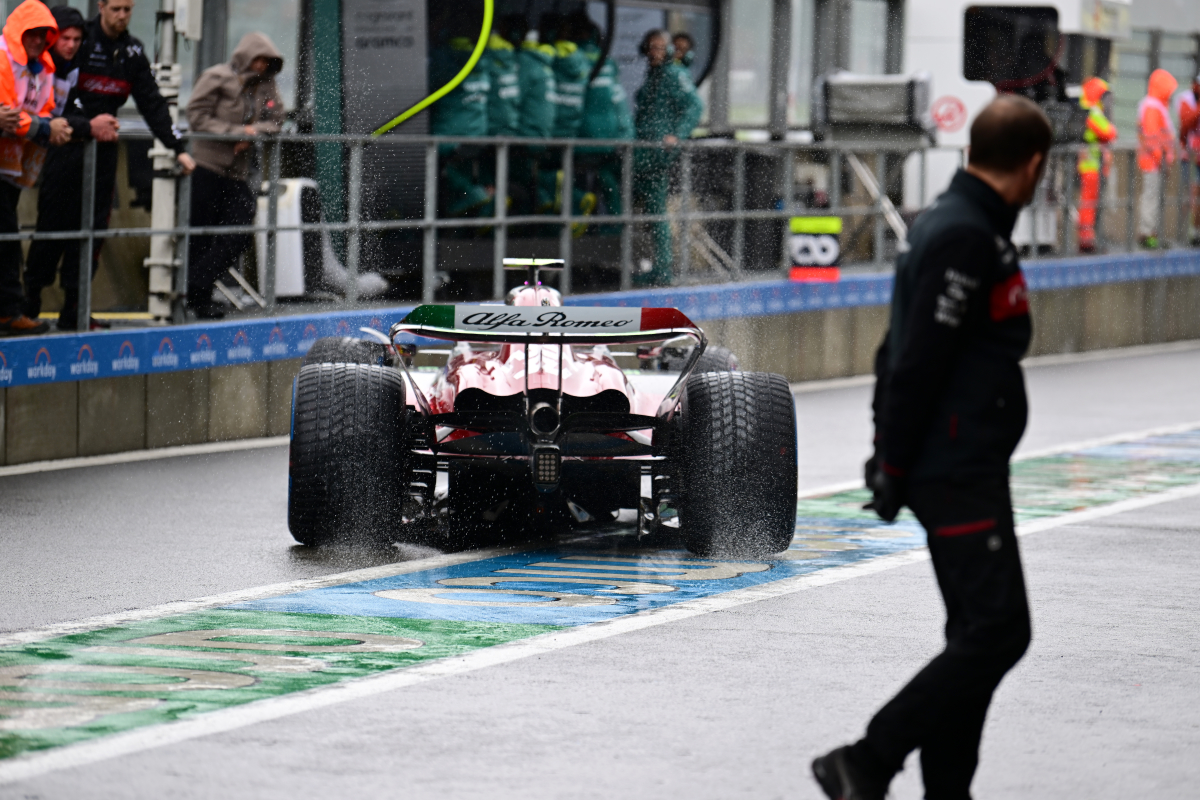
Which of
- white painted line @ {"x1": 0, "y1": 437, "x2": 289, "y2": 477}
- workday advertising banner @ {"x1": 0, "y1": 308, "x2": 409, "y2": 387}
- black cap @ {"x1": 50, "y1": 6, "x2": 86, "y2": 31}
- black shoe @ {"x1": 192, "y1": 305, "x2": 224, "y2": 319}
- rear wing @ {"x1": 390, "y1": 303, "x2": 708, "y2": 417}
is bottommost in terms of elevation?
white painted line @ {"x1": 0, "y1": 437, "x2": 289, "y2": 477}

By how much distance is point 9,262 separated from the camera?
1244 centimetres

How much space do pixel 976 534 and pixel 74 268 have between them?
29.8 ft

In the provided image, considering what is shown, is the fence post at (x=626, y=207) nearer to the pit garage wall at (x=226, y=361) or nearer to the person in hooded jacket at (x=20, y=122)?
the pit garage wall at (x=226, y=361)

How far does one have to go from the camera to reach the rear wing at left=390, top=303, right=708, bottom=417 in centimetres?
925

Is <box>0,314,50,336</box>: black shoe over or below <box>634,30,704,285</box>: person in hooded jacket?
below

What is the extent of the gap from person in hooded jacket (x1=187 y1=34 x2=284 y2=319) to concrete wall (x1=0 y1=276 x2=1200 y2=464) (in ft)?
2.07

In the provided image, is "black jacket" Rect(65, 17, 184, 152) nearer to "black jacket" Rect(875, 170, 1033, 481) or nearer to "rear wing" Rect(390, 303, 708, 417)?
"rear wing" Rect(390, 303, 708, 417)

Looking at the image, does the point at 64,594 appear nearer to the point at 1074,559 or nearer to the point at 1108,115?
the point at 1074,559

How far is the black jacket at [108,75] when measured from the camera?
42.5ft

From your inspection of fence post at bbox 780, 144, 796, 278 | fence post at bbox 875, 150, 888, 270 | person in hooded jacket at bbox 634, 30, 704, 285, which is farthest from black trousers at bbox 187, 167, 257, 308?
fence post at bbox 875, 150, 888, 270

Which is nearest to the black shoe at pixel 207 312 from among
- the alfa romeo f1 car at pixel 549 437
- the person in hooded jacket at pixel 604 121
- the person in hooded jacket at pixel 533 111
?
the person in hooded jacket at pixel 533 111

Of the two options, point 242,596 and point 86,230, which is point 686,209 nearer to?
point 86,230

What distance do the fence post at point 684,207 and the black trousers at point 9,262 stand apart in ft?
23.2

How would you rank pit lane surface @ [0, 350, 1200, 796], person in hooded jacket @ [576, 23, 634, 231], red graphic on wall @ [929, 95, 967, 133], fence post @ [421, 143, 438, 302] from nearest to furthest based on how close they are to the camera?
1. pit lane surface @ [0, 350, 1200, 796]
2. fence post @ [421, 143, 438, 302]
3. person in hooded jacket @ [576, 23, 634, 231]
4. red graphic on wall @ [929, 95, 967, 133]
